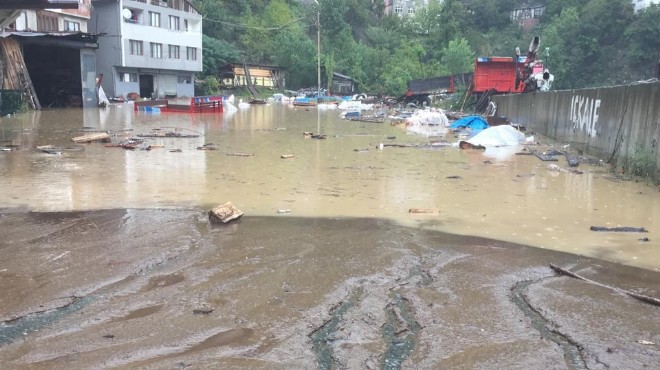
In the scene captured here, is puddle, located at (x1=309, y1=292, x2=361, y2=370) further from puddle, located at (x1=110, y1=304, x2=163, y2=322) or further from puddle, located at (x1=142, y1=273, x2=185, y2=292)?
puddle, located at (x1=142, y1=273, x2=185, y2=292)

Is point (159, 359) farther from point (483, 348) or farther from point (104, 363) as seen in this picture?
point (483, 348)

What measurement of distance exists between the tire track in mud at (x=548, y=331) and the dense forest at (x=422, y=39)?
42232 millimetres

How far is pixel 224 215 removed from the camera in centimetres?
652

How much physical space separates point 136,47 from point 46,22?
10065 millimetres

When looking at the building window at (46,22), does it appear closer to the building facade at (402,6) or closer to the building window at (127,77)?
the building window at (127,77)

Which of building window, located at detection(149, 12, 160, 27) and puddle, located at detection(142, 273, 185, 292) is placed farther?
building window, located at detection(149, 12, 160, 27)

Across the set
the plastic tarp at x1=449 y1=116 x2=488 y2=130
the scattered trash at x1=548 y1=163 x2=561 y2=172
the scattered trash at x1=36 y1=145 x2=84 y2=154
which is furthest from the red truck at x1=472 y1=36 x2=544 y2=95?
the scattered trash at x1=36 y1=145 x2=84 y2=154

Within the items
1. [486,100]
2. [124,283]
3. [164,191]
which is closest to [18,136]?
[164,191]

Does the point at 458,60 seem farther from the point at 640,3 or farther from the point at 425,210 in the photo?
the point at 425,210

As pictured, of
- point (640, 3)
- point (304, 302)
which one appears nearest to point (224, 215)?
point (304, 302)

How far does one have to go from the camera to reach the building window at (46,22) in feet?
121

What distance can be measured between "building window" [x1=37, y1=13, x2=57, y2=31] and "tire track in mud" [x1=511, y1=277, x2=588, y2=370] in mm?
40384

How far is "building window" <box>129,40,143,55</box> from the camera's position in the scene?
47.0m

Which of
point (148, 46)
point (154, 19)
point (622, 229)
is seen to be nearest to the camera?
point (622, 229)
